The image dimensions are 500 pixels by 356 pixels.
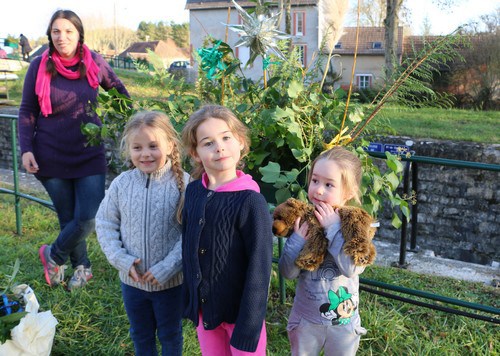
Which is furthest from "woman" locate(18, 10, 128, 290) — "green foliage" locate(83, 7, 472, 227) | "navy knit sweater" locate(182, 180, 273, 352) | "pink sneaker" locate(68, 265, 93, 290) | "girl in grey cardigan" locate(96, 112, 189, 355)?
"navy knit sweater" locate(182, 180, 273, 352)

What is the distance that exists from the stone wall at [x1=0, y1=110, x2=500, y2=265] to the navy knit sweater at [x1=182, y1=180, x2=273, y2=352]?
7655 mm

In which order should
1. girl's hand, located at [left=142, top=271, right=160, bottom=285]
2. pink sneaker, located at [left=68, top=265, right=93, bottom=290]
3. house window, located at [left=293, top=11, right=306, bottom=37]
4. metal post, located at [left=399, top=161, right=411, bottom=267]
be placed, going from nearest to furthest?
girl's hand, located at [left=142, top=271, right=160, bottom=285] < metal post, located at [left=399, top=161, right=411, bottom=267] < pink sneaker, located at [left=68, top=265, right=93, bottom=290] < house window, located at [left=293, top=11, right=306, bottom=37]

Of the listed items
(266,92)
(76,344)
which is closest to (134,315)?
(76,344)

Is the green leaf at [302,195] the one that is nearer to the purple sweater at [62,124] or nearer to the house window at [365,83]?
the house window at [365,83]

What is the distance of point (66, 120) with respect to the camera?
3.08 m

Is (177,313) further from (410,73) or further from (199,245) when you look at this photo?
(410,73)

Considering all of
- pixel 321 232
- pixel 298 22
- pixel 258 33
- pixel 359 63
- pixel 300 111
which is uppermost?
pixel 298 22

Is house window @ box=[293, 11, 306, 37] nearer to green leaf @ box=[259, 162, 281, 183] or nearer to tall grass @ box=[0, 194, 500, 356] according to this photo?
green leaf @ box=[259, 162, 281, 183]

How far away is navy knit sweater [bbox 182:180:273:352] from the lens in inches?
69.5

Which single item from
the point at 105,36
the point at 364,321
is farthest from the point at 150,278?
the point at 105,36

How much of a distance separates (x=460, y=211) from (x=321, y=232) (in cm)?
849

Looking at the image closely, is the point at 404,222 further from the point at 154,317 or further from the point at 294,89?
the point at 154,317

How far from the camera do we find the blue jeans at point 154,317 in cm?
221

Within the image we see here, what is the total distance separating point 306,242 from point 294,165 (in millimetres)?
634
